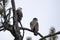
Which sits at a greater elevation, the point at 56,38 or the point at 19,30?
the point at 19,30

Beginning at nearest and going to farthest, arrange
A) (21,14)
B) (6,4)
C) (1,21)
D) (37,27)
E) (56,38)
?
1. (1,21)
2. (6,4)
3. (56,38)
4. (37,27)
5. (21,14)

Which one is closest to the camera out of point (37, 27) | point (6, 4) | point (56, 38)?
point (6, 4)

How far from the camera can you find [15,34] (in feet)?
21.2

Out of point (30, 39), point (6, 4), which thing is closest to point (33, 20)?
point (30, 39)

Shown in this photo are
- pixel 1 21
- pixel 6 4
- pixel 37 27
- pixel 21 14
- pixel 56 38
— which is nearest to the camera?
pixel 1 21

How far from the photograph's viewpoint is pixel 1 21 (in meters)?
6.21

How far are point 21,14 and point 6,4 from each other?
7.16ft

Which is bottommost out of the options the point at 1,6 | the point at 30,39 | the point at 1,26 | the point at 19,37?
the point at 30,39

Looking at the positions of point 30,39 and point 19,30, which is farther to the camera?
point 30,39

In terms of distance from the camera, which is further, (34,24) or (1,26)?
(34,24)

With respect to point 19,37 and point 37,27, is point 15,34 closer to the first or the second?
point 19,37

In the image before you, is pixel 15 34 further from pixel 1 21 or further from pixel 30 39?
pixel 30 39

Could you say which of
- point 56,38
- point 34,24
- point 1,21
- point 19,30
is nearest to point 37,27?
point 34,24

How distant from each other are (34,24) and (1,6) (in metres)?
2.22
